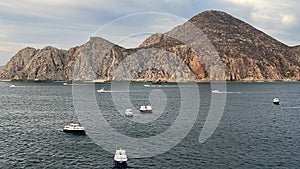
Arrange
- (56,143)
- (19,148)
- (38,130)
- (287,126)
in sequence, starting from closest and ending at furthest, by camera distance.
A: (19,148) < (56,143) < (38,130) < (287,126)

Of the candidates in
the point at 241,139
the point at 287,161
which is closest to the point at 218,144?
the point at 241,139

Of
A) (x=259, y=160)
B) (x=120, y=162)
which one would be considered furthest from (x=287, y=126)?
(x=120, y=162)

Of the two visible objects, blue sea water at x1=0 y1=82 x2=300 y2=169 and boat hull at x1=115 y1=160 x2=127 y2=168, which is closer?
boat hull at x1=115 y1=160 x2=127 y2=168

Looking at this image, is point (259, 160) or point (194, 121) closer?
point (259, 160)

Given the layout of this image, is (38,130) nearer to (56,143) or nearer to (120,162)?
(56,143)

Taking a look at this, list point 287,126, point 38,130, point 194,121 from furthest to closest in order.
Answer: point 194,121 → point 287,126 → point 38,130

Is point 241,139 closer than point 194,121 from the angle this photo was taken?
Yes

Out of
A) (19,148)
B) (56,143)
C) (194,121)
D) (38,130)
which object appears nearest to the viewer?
(19,148)

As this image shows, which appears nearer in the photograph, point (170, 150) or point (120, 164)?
point (120, 164)

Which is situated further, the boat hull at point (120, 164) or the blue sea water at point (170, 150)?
the blue sea water at point (170, 150)

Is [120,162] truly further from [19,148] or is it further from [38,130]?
[38,130]
